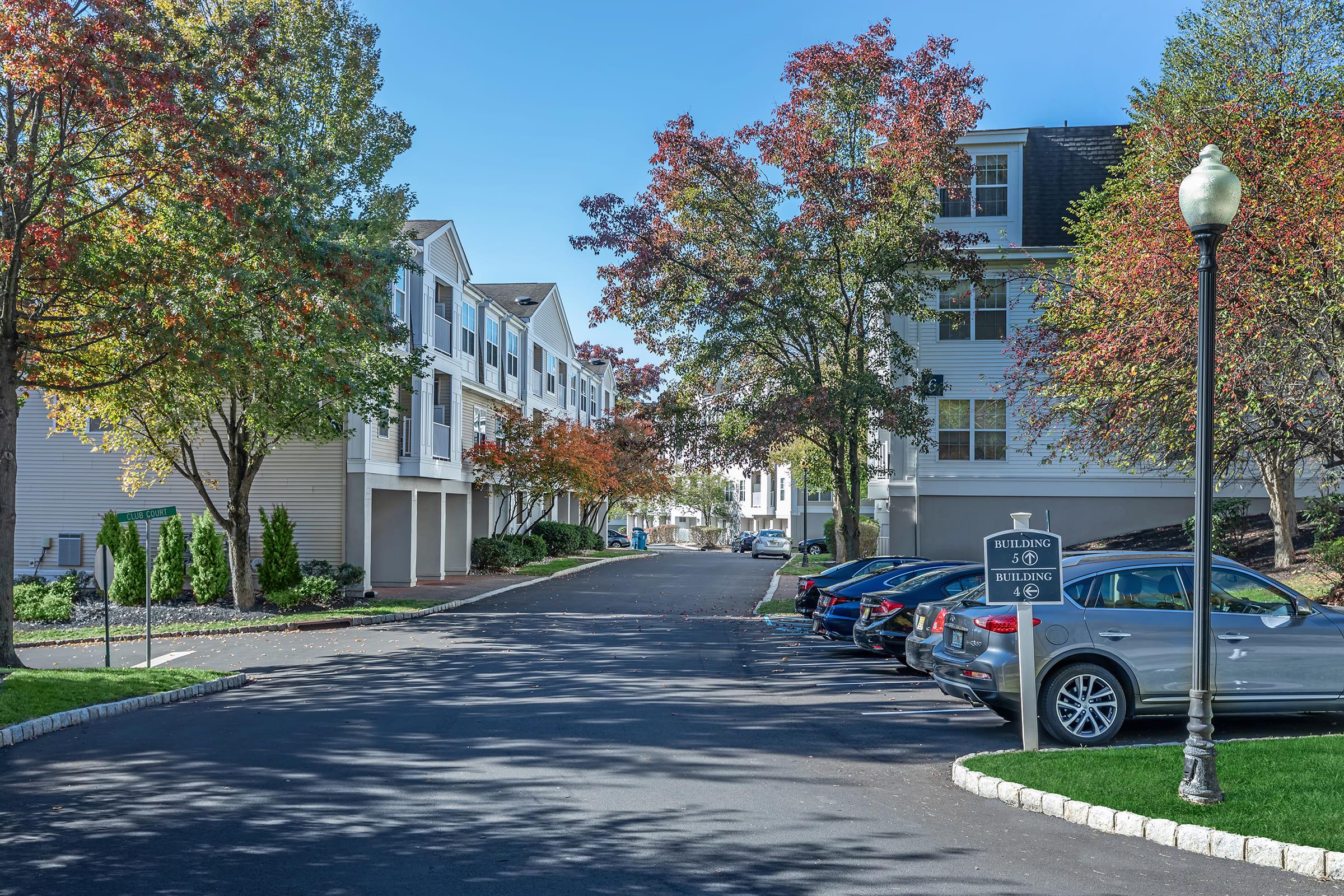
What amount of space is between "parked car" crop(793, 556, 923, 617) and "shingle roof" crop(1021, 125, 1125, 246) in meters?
14.3

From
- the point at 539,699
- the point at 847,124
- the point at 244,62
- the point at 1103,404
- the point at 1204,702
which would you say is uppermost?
the point at 847,124

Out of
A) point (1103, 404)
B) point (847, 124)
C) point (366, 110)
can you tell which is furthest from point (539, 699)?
point (847, 124)

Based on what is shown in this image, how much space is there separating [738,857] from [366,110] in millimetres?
20476

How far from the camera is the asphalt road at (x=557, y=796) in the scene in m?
6.44

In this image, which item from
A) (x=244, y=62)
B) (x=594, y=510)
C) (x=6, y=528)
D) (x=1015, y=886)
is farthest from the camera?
(x=594, y=510)

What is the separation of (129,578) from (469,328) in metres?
14.2

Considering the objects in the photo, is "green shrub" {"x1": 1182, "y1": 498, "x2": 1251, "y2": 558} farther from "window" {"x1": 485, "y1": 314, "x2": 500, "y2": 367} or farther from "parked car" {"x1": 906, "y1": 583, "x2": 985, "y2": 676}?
"window" {"x1": 485, "y1": 314, "x2": 500, "y2": 367}

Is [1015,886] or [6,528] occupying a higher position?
[6,528]

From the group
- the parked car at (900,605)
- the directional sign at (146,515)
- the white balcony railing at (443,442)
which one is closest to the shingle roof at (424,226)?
the white balcony railing at (443,442)

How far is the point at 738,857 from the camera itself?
6.80 metres

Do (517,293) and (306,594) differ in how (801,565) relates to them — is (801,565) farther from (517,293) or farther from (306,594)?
(306,594)

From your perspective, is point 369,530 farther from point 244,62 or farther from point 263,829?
point 263,829

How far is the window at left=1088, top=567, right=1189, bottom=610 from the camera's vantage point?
10.5 m

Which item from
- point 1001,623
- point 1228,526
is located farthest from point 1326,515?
point 1001,623
